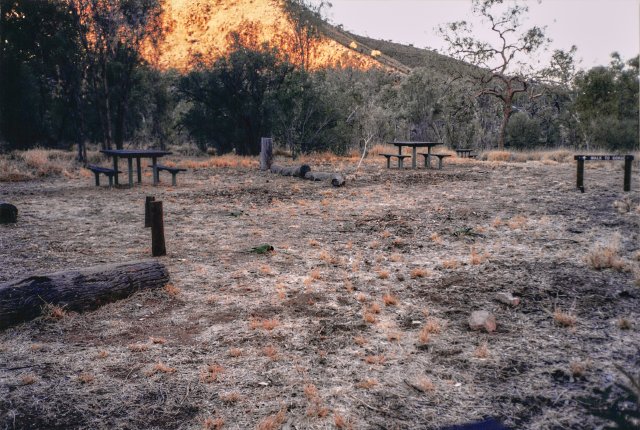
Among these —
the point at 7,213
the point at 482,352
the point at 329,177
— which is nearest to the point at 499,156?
the point at 329,177

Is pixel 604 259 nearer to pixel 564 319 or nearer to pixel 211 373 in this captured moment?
pixel 564 319

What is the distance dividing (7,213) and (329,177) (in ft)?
24.2

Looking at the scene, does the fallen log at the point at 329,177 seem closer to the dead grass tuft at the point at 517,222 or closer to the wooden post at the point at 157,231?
the dead grass tuft at the point at 517,222

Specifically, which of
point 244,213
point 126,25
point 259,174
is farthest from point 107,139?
point 244,213

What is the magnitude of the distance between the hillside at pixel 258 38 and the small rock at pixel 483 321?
45063mm

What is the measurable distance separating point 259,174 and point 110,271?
1075 centimetres

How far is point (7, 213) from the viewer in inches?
298

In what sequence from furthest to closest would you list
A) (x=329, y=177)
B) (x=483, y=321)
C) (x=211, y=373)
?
(x=329, y=177)
(x=483, y=321)
(x=211, y=373)

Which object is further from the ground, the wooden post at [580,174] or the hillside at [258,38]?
the hillside at [258,38]

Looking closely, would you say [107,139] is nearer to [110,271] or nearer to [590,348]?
[110,271]

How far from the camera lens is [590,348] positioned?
3.27m

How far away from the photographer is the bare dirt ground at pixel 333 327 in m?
2.69

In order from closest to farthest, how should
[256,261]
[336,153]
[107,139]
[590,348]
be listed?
1. [590,348]
2. [256,261]
3. [107,139]
4. [336,153]

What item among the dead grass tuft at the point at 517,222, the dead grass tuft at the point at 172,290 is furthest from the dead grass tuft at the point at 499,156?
the dead grass tuft at the point at 172,290
